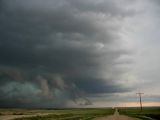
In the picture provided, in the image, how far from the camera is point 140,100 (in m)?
117

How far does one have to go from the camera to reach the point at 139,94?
114938 mm

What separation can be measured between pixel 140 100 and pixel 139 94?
354 cm
